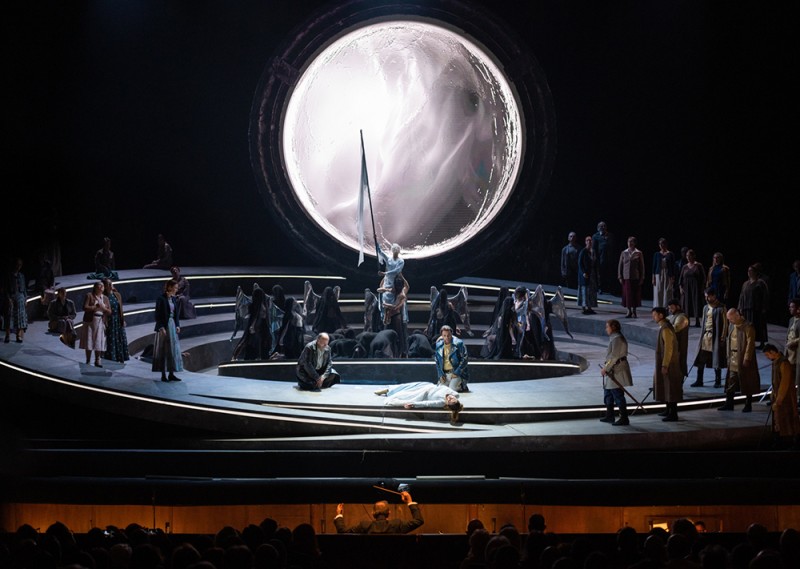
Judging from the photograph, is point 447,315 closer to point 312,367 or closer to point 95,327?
point 312,367

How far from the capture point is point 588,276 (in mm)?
15664

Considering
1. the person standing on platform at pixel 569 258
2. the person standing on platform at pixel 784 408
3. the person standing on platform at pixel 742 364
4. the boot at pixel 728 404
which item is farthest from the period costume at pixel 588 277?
the person standing on platform at pixel 784 408

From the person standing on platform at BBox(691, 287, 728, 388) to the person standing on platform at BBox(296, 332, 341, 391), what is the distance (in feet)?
12.8

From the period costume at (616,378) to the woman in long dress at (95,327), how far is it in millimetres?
5488

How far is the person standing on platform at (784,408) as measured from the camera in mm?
9219

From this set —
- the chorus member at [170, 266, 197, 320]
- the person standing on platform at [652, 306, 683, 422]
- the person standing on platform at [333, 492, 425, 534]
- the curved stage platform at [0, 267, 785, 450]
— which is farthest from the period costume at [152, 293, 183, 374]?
the person standing on platform at [652, 306, 683, 422]

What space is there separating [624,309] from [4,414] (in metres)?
9.22

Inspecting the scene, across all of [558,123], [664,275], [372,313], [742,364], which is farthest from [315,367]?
[558,123]

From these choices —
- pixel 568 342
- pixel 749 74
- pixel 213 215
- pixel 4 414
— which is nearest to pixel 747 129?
pixel 749 74

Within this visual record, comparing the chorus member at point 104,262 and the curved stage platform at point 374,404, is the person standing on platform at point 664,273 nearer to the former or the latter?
the curved stage platform at point 374,404

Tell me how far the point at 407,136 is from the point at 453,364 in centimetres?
580

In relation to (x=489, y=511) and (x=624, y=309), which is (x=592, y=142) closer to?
(x=624, y=309)

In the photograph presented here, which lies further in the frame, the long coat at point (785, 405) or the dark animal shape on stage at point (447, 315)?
the dark animal shape on stage at point (447, 315)

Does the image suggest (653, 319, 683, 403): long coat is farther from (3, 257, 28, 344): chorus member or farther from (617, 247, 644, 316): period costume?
(3, 257, 28, 344): chorus member
